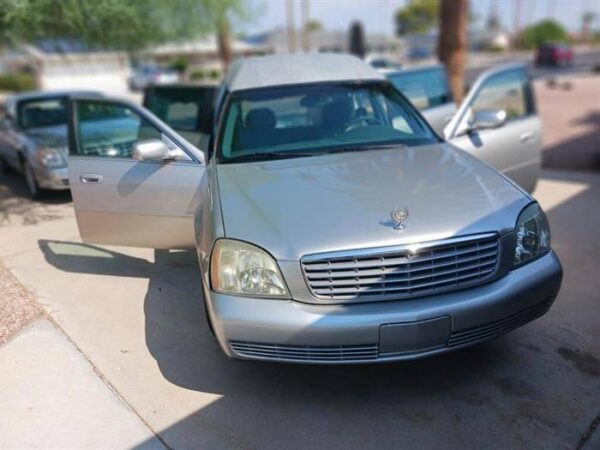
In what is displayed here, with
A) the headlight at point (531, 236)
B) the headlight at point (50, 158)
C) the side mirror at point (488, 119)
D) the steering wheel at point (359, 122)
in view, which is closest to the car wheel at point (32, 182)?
the headlight at point (50, 158)

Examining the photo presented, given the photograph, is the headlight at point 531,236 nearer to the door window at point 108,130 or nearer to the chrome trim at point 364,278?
the chrome trim at point 364,278

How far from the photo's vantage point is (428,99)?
6887 millimetres

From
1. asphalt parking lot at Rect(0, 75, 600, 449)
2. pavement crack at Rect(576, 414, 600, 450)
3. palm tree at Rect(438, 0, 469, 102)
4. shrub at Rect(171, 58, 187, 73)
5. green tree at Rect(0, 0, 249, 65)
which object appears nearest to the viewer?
pavement crack at Rect(576, 414, 600, 450)

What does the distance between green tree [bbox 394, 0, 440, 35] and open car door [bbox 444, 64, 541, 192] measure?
328 ft

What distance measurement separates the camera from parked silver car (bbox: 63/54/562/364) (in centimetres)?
285

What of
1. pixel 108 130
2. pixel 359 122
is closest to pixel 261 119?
pixel 359 122

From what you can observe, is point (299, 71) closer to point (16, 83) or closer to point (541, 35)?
point (16, 83)

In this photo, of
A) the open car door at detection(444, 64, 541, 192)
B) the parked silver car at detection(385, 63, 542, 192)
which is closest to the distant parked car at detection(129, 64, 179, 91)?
the parked silver car at detection(385, 63, 542, 192)

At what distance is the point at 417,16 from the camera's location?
106m

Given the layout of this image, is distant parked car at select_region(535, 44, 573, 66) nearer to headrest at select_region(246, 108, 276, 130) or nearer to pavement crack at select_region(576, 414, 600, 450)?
headrest at select_region(246, 108, 276, 130)

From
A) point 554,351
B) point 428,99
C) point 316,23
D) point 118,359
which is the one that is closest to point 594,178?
point 428,99

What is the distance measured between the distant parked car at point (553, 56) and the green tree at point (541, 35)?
1487 inches

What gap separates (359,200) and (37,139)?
5986 mm

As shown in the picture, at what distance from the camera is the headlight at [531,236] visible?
10.4 feet
